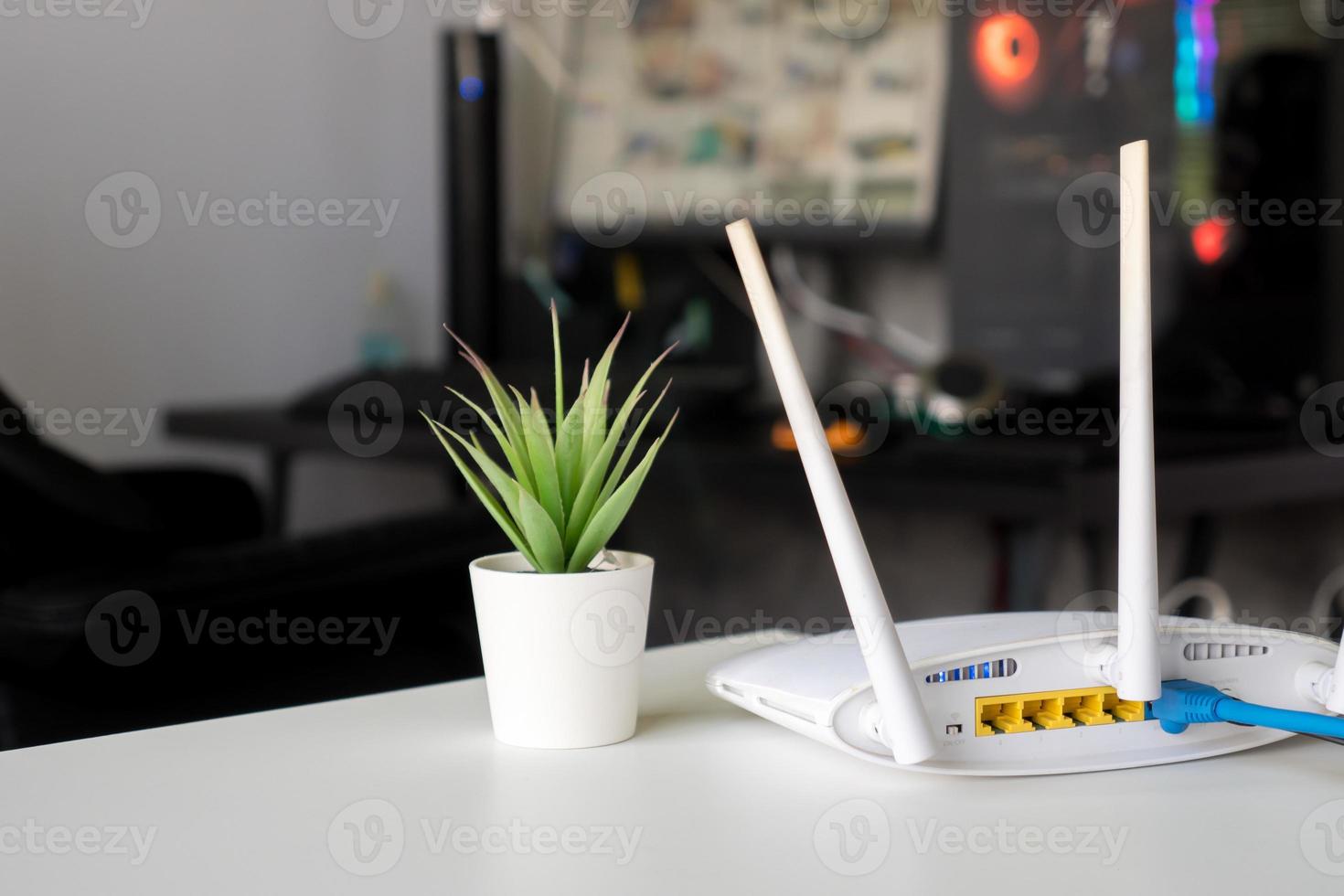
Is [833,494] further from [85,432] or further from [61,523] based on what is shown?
[85,432]

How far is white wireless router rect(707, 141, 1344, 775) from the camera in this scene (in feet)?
2.15

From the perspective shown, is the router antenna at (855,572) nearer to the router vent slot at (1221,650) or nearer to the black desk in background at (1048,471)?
the router vent slot at (1221,650)

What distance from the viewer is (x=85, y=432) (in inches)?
104

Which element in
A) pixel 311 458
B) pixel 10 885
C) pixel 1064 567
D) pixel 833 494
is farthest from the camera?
pixel 311 458

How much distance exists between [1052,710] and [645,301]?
8.30ft

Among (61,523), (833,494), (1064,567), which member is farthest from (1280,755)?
(1064,567)

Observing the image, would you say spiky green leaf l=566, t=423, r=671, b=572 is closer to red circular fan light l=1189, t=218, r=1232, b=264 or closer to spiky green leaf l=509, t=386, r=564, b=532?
spiky green leaf l=509, t=386, r=564, b=532

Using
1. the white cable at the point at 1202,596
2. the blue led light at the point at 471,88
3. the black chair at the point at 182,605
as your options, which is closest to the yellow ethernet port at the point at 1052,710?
the black chair at the point at 182,605

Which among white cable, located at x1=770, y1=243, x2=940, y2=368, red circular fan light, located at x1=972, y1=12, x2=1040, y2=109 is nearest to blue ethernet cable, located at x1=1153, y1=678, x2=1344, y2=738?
red circular fan light, located at x1=972, y1=12, x2=1040, y2=109

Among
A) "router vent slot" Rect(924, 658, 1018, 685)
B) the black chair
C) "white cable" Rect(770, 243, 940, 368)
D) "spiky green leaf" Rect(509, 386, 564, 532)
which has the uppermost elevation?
"white cable" Rect(770, 243, 940, 368)

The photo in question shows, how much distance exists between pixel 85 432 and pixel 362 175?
92 centimetres

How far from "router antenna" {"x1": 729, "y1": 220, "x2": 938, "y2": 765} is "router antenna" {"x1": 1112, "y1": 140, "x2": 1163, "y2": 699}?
11cm

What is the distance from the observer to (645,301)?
3170 mm

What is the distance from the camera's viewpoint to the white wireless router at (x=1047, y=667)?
0.65 metres
